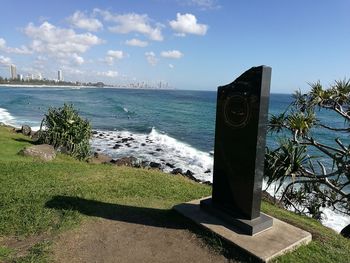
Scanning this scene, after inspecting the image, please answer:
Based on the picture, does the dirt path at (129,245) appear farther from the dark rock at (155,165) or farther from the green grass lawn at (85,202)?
the dark rock at (155,165)

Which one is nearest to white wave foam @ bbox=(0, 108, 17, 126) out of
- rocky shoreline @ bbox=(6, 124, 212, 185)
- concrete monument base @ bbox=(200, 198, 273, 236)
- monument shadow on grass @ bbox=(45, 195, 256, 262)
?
rocky shoreline @ bbox=(6, 124, 212, 185)

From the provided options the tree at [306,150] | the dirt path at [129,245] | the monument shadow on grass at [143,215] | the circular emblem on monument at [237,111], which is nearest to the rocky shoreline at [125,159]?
the tree at [306,150]

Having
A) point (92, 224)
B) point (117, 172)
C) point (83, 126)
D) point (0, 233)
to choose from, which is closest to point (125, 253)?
point (92, 224)

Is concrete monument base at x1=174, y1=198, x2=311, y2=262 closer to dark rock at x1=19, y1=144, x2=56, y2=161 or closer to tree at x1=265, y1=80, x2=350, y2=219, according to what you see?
tree at x1=265, y1=80, x2=350, y2=219

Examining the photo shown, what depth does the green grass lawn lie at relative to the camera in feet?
19.8

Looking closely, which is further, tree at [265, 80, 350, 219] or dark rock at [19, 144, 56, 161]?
dark rock at [19, 144, 56, 161]

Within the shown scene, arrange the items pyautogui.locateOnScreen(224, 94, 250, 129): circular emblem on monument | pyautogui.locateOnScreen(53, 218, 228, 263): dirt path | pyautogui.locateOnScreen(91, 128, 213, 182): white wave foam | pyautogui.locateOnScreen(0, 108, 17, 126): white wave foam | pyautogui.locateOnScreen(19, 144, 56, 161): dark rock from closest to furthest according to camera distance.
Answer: pyautogui.locateOnScreen(53, 218, 228, 263): dirt path < pyautogui.locateOnScreen(224, 94, 250, 129): circular emblem on monument < pyautogui.locateOnScreen(19, 144, 56, 161): dark rock < pyautogui.locateOnScreen(91, 128, 213, 182): white wave foam < pyautogui.locateOnScreen(0, 108, 17, 126): white wave foam

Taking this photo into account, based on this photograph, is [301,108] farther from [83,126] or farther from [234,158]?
[83,126]

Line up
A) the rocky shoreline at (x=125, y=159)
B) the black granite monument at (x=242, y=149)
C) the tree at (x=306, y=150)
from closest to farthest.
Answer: the black granite monument at (x=242, y=149)
the tree at (x=306, y=150)
the rocky shoreline at (x=125, y=159)

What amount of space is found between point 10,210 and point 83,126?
962 cm

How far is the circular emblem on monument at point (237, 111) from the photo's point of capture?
251 inches

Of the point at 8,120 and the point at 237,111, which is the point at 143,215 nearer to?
the point at 237,111

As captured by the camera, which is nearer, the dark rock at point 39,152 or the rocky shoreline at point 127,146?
the dark rock at point 39,152

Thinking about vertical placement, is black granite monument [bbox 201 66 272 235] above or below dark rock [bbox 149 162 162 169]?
above
